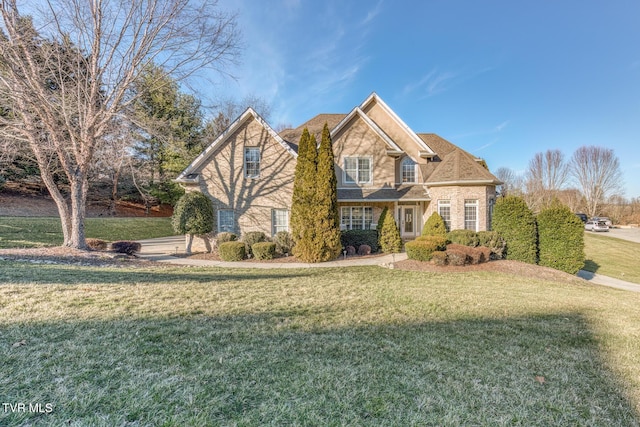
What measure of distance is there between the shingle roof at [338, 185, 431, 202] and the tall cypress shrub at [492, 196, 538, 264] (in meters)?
4.28

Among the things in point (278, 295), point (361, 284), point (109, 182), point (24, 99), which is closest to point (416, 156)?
point (361, 284)

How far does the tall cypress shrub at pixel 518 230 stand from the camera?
41.3ft

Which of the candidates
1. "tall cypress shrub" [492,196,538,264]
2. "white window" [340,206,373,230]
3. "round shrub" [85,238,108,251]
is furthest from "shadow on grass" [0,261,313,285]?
"tall cypress shrub" [492,196,538,264]

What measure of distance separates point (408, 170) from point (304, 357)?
16.7 m

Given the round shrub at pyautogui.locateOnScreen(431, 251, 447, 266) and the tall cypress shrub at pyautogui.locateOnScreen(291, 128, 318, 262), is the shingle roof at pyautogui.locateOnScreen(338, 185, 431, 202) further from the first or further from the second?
the round shrub at pyautogui.locateOnScreen(431, 251, 447, 266)

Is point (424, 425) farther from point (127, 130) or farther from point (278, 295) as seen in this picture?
point (127, 130)

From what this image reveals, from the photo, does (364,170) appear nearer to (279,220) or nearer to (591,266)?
(279,220)

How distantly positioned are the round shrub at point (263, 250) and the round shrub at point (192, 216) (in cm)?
324

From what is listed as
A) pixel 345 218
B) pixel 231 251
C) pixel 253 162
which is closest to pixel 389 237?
pixel 345 218

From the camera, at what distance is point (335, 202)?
509 inches

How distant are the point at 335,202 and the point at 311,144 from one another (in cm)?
293

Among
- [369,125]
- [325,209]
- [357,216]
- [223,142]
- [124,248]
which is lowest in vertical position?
[124,248]

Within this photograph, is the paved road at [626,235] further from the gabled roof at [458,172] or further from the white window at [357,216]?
the white window at [357,216]

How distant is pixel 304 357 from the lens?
350 centimetres
